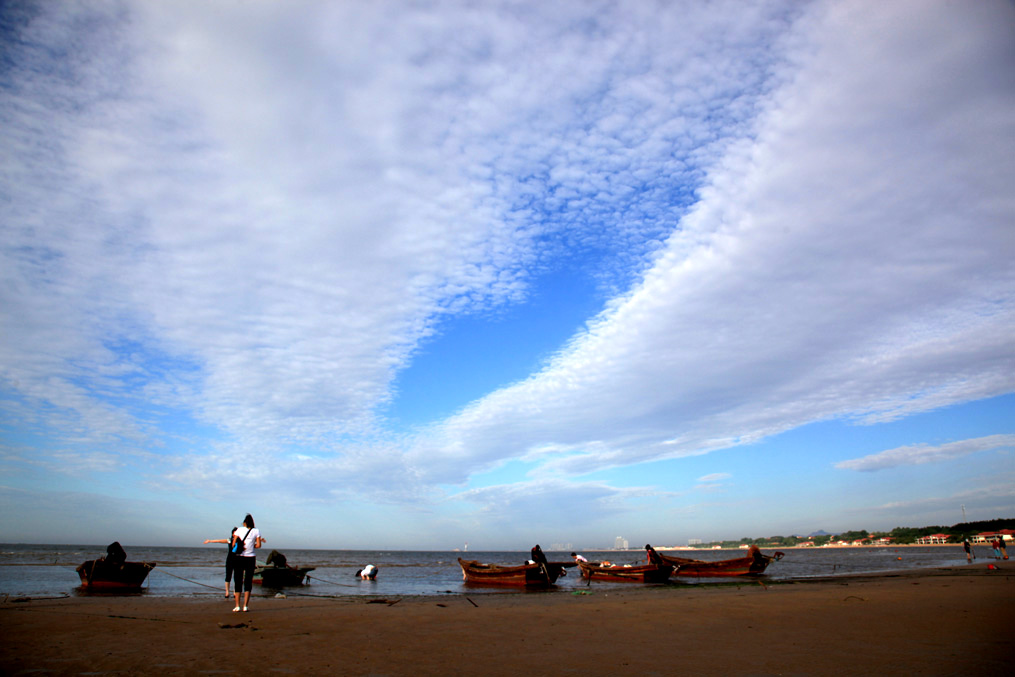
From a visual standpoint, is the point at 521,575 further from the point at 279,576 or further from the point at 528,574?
the point at 279,576

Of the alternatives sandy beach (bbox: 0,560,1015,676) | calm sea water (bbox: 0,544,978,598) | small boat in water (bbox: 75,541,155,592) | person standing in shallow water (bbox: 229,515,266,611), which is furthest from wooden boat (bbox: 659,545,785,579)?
small boat in water (bbox: 75,541,155,592)

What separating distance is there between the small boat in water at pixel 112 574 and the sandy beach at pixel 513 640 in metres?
8.84

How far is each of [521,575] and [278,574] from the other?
38.9 ft

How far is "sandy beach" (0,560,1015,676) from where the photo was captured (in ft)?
19.8

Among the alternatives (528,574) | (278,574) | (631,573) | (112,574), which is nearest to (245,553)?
(112,574)

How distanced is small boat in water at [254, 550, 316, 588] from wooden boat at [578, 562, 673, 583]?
14.8m

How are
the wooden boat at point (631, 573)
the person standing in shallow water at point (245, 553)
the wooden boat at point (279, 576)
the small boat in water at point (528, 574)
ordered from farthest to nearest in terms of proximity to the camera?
the wooden boat at point (631, 573)
the small boat in water at point (528, 574)
the wooden boat at point (279, 576)
the person standing in shallow water at point (245, 553)

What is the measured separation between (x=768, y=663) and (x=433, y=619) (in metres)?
6.72

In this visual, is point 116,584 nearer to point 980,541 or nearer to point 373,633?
point 373,633

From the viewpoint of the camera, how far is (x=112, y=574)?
20.0 meters

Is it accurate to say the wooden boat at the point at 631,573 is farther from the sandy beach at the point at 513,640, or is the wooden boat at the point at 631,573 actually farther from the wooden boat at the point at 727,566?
the sandy beach at the point at 513,640

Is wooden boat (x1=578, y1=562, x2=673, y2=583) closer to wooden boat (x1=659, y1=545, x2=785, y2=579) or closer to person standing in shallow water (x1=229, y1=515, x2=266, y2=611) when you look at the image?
wooden boat (x1=659, y1=545, x2=785, y2=579)

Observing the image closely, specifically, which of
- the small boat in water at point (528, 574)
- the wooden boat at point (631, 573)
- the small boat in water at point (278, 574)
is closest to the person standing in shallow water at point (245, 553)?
the small boat in water at point (278, 574)

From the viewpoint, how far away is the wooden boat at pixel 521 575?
26341 mm
